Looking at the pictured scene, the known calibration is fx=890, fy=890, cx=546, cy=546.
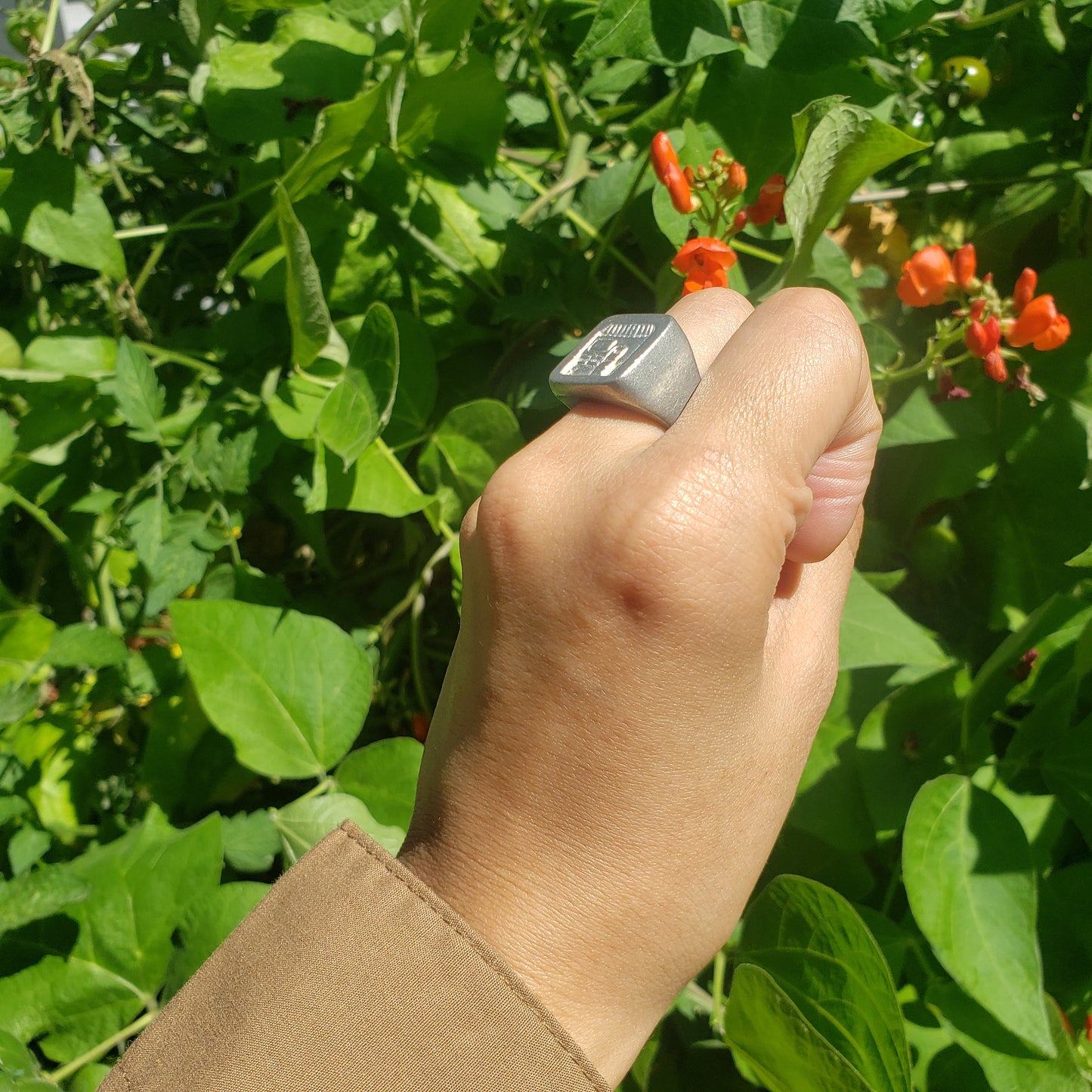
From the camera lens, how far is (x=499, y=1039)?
492 mm

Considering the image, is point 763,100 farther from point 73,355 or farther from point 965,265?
point 73,355

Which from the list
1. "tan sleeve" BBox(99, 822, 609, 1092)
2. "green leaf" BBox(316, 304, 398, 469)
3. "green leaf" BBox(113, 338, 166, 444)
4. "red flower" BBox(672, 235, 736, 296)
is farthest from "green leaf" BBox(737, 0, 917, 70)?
"tan sleeve" BBox(99, 822, 609, 1092)

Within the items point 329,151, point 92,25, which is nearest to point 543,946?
point 329,151

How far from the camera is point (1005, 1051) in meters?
0.74

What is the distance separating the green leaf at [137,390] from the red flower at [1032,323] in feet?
2.73

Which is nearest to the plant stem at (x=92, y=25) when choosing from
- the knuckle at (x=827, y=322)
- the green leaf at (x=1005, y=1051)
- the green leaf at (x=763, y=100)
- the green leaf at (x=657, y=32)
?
the green leaf at (x=657, y=32)

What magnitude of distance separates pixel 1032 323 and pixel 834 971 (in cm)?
58

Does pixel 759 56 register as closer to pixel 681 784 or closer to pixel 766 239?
pixel 766 239

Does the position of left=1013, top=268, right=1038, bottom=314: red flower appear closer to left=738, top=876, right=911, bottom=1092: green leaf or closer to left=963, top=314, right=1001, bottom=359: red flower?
left=963, top=314, right=1001, bottom=359: red flower

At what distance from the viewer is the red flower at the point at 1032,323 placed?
2.60ft

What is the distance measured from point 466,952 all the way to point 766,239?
747mm

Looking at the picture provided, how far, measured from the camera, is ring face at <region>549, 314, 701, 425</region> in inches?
21.4

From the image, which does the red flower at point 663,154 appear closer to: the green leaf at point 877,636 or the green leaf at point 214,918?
the green leaf at point 877,636

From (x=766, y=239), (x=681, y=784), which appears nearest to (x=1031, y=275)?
(x=766, y=239)
